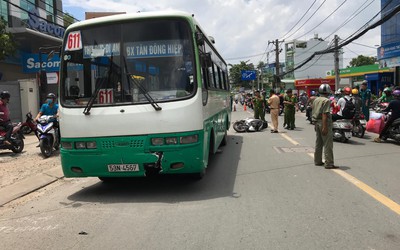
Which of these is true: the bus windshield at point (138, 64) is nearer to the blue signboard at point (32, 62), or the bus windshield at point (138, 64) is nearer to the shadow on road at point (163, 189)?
the shadow on road at point (163, 189)

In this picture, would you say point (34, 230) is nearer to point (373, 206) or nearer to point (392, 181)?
point (373, 206)

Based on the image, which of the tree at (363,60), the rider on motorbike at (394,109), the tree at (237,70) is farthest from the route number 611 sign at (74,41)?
the tree at (363,60)

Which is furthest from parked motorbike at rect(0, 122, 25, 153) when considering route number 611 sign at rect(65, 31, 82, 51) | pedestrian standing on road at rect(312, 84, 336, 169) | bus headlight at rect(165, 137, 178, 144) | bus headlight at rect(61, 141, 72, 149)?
pedestrian standing on road at rect(312, 84, 336, 169)

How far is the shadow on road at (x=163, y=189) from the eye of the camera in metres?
6.19

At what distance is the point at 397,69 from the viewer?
1308 inches

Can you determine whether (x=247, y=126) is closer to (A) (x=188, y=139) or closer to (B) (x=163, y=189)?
(B) (x=163, y=189)

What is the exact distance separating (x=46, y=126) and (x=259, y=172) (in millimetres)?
6072

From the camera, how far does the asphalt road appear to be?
4.27 meters

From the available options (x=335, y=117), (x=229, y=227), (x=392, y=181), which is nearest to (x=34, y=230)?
(x=229, y=227)

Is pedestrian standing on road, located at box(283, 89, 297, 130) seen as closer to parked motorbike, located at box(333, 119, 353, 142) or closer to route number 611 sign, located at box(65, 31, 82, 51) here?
parked motorbike, located at box(333, 119, 353, 142)

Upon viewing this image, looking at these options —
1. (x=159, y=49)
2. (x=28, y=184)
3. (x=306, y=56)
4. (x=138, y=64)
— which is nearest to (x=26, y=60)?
(x=28, y=184)

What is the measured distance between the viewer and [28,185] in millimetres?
7465

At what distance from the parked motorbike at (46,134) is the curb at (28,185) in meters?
1.76

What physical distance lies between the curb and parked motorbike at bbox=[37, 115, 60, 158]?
69.3 inches
